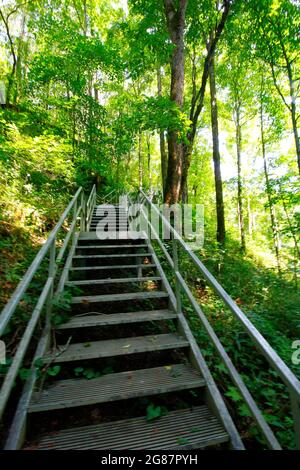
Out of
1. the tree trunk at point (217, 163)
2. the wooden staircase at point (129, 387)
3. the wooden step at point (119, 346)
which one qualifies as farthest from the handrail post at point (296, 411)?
the tree trunk at point (217, 163)

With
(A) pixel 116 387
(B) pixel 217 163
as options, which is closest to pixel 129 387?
(A) pixel 116 387

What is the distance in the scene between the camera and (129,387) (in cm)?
192

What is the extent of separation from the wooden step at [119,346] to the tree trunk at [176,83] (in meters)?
3.40

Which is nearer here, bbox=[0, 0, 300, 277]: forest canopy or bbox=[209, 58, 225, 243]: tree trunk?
bbox=[0, 0, 300, 277]: forest canopy

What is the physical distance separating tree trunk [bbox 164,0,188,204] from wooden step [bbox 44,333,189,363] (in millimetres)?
3404

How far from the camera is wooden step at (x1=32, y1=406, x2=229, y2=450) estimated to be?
5.11 ft

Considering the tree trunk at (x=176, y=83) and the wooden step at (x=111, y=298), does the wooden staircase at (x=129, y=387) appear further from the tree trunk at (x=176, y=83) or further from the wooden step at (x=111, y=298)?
the tree trunk at (x=176, y=83)

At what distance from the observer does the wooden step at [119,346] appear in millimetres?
2098

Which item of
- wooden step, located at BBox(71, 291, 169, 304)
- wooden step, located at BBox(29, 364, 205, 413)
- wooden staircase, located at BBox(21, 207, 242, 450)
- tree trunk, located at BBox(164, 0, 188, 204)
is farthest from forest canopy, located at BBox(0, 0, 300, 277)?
wooden step, located at BBox(29, 364, 205, 413)

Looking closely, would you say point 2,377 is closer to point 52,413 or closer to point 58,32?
point 52,413

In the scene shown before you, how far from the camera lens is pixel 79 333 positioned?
98.7 inches

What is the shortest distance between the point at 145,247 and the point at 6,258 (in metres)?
2.08

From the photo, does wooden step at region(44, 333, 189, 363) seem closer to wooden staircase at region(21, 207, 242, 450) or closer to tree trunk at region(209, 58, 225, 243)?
wooden staircase at region(21, 207, 242, 450)

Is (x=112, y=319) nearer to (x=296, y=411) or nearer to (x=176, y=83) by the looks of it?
(x=296, y=411)
